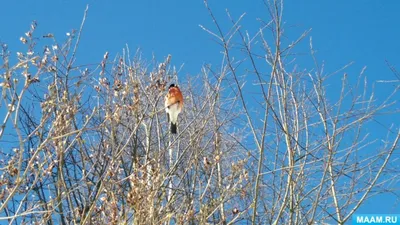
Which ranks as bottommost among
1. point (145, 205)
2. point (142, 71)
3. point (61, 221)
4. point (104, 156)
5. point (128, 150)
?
point (145, 205)

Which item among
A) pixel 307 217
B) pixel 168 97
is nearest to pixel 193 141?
pixel 168 97

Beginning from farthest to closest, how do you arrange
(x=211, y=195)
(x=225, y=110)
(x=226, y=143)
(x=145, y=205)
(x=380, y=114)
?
(x=226, y=143) → (x=225, y=110) → (x=211, y=195) → (x=380, y=114) → (x=145, y=205)

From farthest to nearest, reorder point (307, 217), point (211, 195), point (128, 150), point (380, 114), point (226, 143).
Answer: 1. point (226, 143)
2. point (128, 150)
3. point (211, 195)
4. point (307, 217)
5. point (380, 114)

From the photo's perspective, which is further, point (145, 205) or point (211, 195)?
point (211, 195)

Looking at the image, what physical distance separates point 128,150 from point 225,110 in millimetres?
1250

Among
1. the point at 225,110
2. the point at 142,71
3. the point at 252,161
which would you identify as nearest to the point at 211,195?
the point at 252,161

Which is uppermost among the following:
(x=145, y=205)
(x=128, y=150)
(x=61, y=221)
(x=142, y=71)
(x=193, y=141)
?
(x=142, y=71)

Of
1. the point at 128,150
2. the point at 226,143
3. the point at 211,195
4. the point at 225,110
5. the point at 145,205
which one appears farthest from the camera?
the point at 226,143

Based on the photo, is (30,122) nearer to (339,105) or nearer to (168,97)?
(168,97)

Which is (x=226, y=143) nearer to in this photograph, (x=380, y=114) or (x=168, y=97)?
(x=168, y=97)

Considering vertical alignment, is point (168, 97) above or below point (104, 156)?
above

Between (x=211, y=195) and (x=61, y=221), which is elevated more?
(x=211, y=195)

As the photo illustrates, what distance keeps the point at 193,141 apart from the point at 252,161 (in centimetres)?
74

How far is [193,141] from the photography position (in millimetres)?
5477
